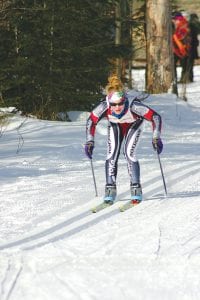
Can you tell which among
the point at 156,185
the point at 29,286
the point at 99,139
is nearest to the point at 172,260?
the point at 29,286

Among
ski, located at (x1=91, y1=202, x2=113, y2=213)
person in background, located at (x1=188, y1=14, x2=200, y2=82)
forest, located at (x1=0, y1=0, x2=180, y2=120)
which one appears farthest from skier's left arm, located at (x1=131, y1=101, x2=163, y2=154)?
person in background, located at (x1=188, y1=14, x2=200, y2=82)

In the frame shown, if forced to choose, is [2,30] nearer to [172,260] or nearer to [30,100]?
[30,100]

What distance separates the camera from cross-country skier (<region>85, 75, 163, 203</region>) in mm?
8719

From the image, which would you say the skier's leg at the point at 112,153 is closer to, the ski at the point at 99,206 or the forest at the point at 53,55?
the ski at the point at 99,206

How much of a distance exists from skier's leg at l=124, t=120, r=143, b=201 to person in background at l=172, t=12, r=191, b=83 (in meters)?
18.4

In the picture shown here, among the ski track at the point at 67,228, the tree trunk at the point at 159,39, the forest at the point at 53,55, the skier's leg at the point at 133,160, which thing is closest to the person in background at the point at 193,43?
the tree trunk at the point at 159,39

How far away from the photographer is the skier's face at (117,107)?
8680 millimetres

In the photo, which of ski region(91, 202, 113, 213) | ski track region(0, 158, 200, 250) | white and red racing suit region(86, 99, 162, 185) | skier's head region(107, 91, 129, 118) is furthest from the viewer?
white and red racing suit region(86, 99, 162, 185)

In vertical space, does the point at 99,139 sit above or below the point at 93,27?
below

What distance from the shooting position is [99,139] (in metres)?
14.1

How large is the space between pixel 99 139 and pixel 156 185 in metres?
4.24

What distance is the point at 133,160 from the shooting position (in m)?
8.87

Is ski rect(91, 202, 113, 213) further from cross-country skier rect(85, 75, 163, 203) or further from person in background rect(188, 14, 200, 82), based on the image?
person in background rect(188, 14, 200, 82)

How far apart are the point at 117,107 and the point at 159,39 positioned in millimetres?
11725
